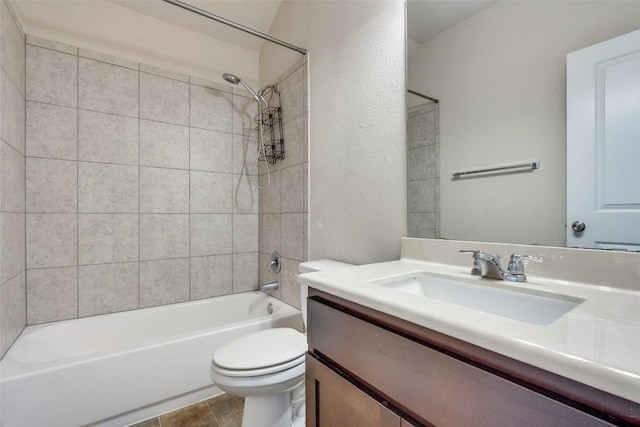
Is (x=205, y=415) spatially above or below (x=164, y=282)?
below

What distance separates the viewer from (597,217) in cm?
76

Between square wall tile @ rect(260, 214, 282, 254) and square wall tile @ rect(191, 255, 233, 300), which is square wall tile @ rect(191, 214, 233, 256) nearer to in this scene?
square wall tile @ rect(191, 255, 233, 300)

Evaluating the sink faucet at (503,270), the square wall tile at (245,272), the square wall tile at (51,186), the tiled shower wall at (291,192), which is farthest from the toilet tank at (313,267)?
the square wall tile at (51,186)

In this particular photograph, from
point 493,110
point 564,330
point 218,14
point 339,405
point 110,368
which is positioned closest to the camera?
point 564,330

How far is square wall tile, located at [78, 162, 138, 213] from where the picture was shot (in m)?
1.77

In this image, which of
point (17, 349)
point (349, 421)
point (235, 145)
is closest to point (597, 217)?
point (349, 421)

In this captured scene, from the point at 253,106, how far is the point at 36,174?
1.47 metres

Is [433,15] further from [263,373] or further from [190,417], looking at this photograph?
[190,417]

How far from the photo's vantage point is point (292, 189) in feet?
6.38

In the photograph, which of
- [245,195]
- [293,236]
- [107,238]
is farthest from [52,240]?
[293,236]

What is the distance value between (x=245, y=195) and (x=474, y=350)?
2125 mm

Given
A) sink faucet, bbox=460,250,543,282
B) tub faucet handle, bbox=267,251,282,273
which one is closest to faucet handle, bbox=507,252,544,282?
sink faucet, bbox=460,250,543,282

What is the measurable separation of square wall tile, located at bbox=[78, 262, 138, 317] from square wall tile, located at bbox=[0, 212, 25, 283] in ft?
0.98

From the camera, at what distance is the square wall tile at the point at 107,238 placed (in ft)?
5.80
